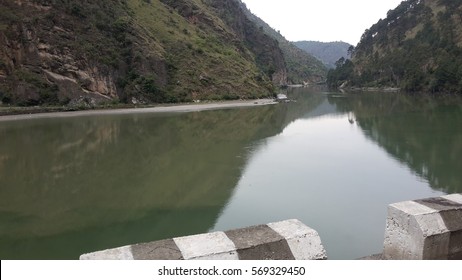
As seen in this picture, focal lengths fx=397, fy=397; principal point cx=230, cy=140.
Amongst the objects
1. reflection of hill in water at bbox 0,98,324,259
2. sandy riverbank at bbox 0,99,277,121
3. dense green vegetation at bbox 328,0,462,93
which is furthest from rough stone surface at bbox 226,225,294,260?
dense green vegetation at bbox 328,0,462,93

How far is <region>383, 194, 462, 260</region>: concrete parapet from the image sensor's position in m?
3.79

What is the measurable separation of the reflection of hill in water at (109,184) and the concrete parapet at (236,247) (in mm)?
7169

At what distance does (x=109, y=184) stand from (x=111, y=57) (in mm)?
45368

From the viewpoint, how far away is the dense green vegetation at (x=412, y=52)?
276 feet

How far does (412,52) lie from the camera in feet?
339

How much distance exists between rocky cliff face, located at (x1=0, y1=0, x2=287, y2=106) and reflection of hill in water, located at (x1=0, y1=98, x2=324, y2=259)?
62.0ft

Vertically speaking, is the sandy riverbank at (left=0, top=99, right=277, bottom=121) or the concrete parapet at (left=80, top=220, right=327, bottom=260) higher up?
the concrete parapet at (left=80, top=220, right=327, bottom=260)

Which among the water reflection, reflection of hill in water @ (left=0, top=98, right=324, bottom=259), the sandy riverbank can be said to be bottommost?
reflection of hill in water @ (left=0, top=98, right=324, bottom=259)

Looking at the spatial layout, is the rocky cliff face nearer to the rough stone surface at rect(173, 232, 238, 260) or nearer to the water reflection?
the water reflection

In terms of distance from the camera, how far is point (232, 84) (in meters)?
67.5

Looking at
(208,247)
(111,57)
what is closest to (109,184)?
(208,247)

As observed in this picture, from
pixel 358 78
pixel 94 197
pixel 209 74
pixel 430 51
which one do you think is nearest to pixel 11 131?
pixel 94 197

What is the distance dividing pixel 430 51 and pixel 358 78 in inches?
1192

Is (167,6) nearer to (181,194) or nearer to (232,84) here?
(232,84)
